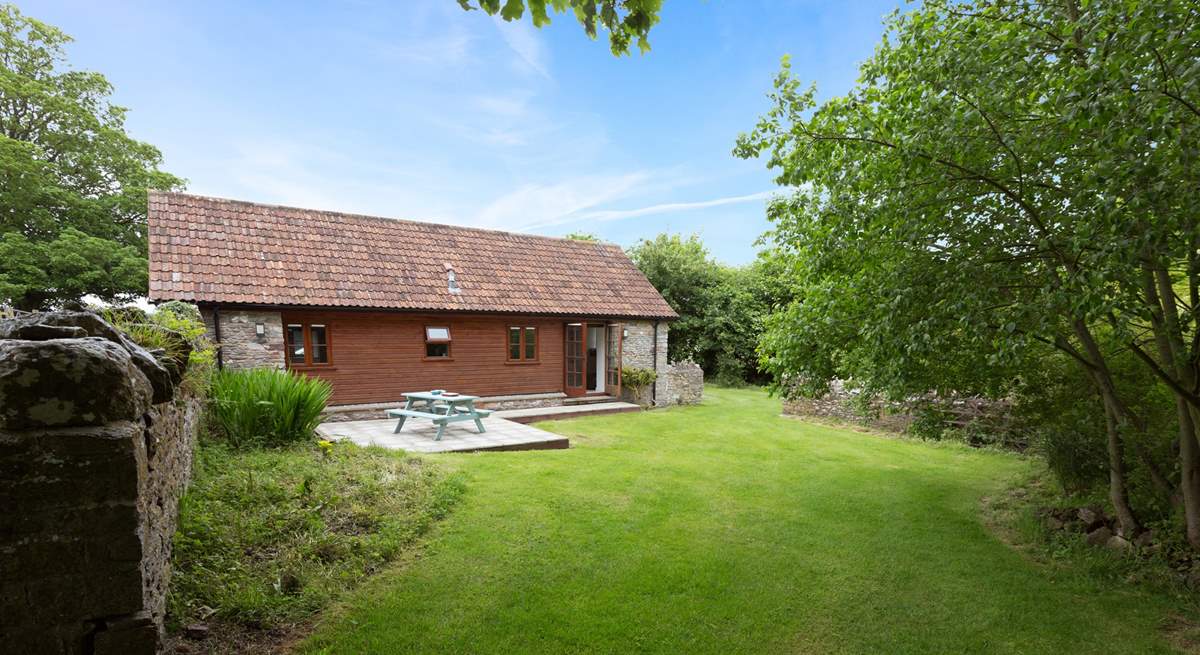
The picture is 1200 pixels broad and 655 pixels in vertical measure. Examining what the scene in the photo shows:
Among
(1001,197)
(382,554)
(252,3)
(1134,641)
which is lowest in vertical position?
(1134,641)

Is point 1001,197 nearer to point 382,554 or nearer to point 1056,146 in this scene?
point 1056,146

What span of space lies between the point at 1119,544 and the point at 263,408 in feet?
33.6

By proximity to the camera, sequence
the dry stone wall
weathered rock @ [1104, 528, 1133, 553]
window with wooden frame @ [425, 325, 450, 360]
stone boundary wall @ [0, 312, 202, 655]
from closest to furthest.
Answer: stone boundary wall @ [0, 312, 202, 655], weathered rock @ [1104, 528, 1133, 553], the dry stone wall, window with wooden frame @ [425, 325, 450, 360]

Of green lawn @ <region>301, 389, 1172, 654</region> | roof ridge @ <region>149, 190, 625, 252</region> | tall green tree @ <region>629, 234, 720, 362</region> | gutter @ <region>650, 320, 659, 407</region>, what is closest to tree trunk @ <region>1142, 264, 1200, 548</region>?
green lawn @ <region>301, 389, 1172, 654</region>

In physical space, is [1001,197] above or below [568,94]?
below

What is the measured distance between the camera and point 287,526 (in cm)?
470

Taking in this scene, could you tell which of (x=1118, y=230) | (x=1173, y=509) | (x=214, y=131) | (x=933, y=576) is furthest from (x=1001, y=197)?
(x=214, y=131)

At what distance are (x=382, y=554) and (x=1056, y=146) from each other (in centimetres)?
649

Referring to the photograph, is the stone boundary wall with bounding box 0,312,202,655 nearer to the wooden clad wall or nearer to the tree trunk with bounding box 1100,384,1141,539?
the tree trunk with bounding box 1100,384,1141,539

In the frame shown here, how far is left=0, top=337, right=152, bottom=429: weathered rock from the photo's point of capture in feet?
6.63

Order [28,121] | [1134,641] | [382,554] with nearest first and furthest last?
[1134,641]
[382,554]
[28,121]

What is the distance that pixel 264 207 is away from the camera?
13602 millimetres

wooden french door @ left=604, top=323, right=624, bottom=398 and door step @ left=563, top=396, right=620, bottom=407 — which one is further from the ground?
wooden french door @ left=604, top=323, right=624, bottom=398

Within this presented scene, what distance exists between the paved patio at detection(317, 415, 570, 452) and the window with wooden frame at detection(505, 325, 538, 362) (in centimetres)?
337
